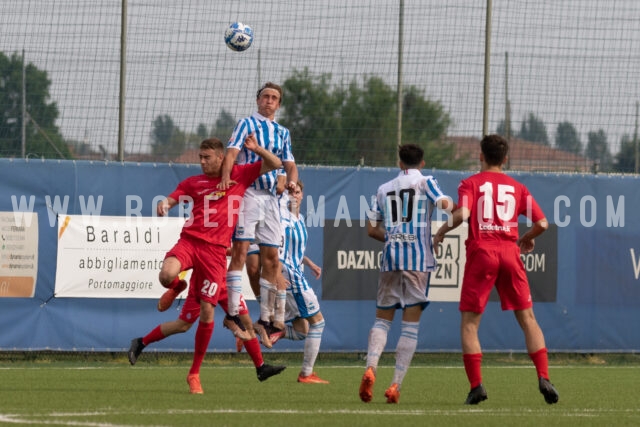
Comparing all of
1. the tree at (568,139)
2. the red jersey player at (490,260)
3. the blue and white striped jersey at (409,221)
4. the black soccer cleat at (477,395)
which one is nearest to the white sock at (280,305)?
the blue and white striped jersey at (409,221)

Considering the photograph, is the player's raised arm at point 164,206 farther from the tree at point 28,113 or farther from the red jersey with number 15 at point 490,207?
the tree at point 28,113

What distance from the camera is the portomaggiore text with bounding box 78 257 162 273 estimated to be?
14.1 m

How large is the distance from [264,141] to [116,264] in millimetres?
3941

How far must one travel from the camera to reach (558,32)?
Answer: 16.0 m

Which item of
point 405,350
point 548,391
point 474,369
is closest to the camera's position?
point 548,391

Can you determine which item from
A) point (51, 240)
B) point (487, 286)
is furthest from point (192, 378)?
point (51, 240)

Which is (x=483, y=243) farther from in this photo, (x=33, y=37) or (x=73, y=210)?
(x=33, y=37)

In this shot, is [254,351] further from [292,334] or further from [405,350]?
[292,334]

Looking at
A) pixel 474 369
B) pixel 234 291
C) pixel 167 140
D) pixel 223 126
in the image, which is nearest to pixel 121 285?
pixel 167 140

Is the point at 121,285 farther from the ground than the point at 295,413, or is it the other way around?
the point at 121,285

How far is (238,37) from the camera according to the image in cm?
1349

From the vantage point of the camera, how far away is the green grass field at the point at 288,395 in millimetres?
8039

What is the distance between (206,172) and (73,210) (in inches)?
174

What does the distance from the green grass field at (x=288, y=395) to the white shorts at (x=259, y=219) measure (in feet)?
4.37
